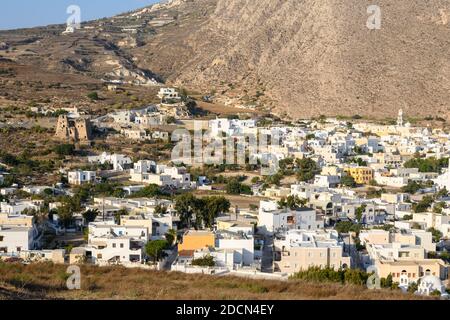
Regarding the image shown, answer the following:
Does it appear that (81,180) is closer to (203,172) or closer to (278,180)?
(203,172)

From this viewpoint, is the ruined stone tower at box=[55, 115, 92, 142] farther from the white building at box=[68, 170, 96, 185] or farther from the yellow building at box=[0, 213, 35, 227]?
the yellow building at box=[0, 213, 35, 227]

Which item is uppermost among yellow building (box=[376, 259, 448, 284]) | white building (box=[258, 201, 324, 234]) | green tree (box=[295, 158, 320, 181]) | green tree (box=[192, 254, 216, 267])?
green tree (box=[295, 158, 320, 181])

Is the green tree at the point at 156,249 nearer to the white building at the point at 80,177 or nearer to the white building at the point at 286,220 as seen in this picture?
the white building at the point at 286,220

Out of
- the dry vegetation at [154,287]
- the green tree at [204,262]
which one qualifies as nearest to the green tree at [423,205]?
the green tree at [204,262]

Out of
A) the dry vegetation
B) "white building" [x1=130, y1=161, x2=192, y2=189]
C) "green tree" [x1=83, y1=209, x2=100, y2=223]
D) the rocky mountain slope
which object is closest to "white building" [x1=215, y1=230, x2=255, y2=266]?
"green tree" [x1=83, y1=209, x2=100, y2=223]

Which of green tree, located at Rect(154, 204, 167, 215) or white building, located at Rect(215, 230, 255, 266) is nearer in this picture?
white building, located at Rect(215, 230, 255, 266)
